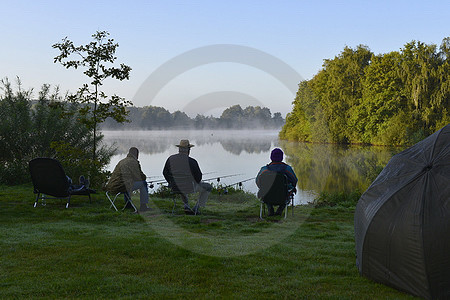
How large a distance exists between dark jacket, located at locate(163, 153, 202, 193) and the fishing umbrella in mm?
4545

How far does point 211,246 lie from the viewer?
18.1 ft

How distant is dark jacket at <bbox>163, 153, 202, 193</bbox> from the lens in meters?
8.36

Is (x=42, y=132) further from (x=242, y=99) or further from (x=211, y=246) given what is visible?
(x=211, y=246)

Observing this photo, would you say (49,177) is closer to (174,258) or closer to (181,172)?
(181,172)

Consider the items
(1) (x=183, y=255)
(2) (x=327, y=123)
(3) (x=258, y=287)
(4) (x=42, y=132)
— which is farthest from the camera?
(2) (x=327, y=123)

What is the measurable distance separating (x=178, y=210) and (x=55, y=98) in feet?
32.3

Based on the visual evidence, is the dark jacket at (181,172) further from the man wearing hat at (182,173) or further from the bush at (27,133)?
the bush at (27,133)

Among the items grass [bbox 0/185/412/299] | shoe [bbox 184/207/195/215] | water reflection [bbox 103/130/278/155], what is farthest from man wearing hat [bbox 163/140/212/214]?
water reflection [bbox 103/130/278/155]

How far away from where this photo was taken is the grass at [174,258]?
12.6ft

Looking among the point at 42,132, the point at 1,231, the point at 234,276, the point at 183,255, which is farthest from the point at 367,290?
the point at 42,132

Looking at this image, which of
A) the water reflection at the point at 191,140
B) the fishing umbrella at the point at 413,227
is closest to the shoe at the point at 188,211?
the fishing umbrella at the point at 413,227

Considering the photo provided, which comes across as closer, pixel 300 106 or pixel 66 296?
pixel 66 296

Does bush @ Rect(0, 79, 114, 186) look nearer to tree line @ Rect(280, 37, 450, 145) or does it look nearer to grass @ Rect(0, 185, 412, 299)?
grass @ Rect(0, 185, 412, 299)

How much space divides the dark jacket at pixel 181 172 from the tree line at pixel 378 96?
95.9ft
